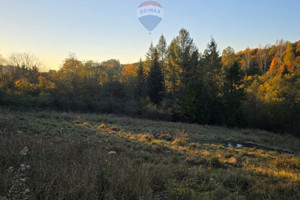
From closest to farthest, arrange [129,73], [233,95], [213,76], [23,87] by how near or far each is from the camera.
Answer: [23,87] < [233,95] < [213,76] < [129,73]

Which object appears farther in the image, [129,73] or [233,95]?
[129,73]

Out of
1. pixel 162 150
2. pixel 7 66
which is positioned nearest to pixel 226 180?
pixel 162 150

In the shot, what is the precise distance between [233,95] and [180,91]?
9.78m

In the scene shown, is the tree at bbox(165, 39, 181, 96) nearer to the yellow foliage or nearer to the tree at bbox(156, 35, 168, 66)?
the tree at bbox(156, 35, 168, 66)

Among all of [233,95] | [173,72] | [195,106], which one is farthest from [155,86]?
[233,95]

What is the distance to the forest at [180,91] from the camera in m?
29.0

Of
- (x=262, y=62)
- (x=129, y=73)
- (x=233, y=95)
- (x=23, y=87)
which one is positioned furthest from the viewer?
(x=262, y=62)

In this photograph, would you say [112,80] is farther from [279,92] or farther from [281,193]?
[281,193]

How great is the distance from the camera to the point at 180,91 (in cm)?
3456

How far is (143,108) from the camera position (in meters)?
29.8

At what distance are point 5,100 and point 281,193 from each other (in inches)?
1158

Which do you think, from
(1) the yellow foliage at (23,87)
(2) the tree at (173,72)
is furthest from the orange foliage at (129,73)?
(1) the yellow foliage at (23,87)

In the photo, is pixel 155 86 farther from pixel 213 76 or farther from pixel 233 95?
pixel 233 95

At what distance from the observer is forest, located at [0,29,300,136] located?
29.0m
